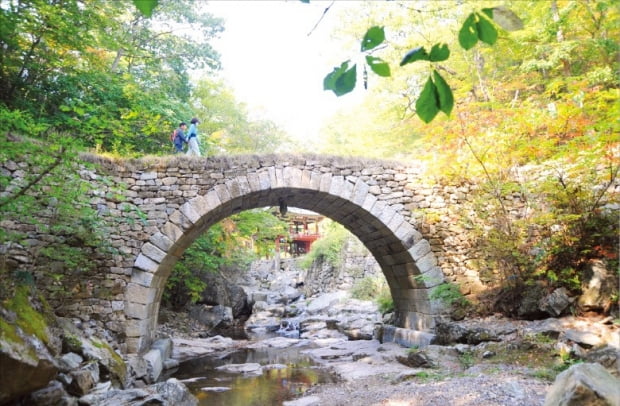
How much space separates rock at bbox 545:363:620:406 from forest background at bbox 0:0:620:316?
2047 mm

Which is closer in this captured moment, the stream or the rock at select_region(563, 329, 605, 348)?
the rock at select_region(563, 329, 605, 348)

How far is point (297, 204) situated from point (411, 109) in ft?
10.4

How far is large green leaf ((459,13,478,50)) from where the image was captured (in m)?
1.00

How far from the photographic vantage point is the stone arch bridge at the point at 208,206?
18.5 ft

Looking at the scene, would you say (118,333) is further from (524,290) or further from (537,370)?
(524,290)

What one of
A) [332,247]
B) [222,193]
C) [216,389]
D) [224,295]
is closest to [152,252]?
[222,193]

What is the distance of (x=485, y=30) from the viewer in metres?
1.01

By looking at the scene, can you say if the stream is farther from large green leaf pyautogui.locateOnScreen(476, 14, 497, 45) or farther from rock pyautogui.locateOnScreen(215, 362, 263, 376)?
large green leaf pyautogui.locateOnScreen(476, 14, 497, 45)

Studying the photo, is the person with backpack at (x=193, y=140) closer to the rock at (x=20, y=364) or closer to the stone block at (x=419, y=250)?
the stone block at (x=419, y=250)

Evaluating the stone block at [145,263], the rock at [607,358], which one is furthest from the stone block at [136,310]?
the rock at [607,358]

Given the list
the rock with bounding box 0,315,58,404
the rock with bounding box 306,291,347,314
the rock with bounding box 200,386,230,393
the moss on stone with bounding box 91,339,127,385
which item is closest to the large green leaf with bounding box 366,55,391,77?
the rock with bounding box 0,315,58,404

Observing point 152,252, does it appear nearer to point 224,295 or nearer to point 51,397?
point 51,397

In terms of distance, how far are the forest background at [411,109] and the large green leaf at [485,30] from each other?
306 millimetres

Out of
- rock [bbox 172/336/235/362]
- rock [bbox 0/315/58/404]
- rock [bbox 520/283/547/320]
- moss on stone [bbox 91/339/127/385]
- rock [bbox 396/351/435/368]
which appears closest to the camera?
rock [bbox 0/315/58/404]
